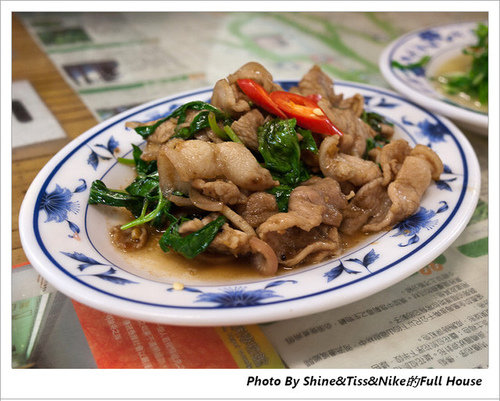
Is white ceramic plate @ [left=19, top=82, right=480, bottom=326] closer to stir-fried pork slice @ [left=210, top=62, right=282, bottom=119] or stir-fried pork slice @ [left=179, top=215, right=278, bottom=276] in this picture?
stir-fried pork slice @ [left=179, top=215, right=278, bottom=276]

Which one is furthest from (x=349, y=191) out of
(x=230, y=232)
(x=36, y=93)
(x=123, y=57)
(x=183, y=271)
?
(x=123, y=57)

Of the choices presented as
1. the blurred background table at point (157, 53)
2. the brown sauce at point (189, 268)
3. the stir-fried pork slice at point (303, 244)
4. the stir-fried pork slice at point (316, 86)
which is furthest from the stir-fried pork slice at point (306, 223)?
the blurred background table at point (157, 53)

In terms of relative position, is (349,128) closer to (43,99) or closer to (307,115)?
(307,115)

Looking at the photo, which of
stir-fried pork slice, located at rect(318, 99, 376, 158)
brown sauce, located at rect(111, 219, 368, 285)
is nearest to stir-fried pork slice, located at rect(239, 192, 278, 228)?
brown sauce, located at rect(111, 219, 368, 285)

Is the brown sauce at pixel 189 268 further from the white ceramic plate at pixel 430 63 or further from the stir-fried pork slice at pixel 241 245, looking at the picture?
the white ceramic plate at pixel 430 63

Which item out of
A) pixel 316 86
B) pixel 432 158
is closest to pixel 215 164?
pixel 316 86

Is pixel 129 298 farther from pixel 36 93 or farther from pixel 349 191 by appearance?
pixel 36 93
